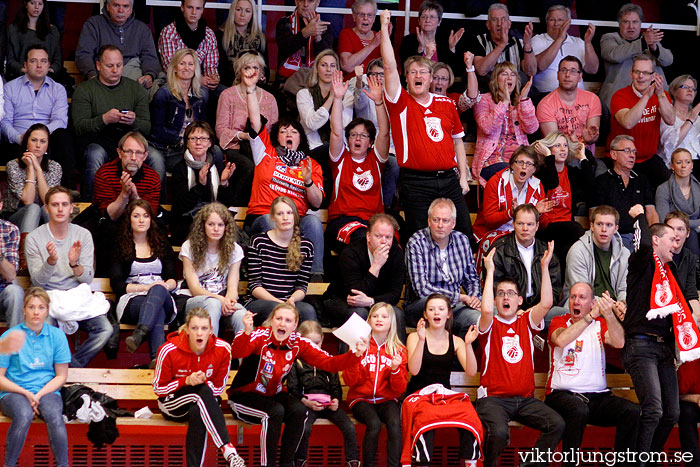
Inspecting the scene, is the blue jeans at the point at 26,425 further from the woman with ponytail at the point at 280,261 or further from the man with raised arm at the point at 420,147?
the man with raised arm at the point at 420,147

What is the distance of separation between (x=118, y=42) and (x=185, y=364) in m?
3.55

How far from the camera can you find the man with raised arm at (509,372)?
226 inches

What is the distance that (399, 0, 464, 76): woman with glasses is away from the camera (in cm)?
843

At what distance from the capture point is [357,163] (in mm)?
7215

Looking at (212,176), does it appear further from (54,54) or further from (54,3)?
(54,3)

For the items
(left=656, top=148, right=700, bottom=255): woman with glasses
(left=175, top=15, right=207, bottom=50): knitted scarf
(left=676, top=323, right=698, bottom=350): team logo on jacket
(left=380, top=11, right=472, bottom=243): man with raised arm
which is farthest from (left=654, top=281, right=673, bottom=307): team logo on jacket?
(left=175, top=15, right=207, bottom=50): knitted scarf

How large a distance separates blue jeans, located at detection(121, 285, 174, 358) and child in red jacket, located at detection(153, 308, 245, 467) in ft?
1.07

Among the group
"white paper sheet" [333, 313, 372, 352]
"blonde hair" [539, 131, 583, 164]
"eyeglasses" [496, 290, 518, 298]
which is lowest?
"white paper sheet" [333, 313, 372, 352]

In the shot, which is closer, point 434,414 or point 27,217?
point 434,414

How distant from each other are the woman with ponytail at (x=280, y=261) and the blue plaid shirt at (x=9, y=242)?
141 cm

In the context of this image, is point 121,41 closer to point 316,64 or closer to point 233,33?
point 233,33

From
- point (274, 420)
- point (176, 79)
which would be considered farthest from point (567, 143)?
point (274, 420)

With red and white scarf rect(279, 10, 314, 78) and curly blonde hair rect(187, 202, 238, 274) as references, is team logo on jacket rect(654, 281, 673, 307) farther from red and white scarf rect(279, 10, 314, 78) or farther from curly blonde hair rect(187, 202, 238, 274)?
red and white scarf rect(279, 10, 314, 78)

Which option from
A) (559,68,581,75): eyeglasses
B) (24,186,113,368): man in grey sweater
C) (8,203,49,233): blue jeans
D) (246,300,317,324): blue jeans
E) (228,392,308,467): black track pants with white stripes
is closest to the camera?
(228,392,308,467): black track pants with white stripes
